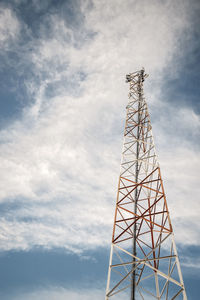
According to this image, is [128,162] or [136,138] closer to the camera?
[128,162]

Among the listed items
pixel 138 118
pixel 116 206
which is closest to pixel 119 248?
pixel 116 206

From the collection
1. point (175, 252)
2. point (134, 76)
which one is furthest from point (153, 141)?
point (134, 76)

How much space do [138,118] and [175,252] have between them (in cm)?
1345

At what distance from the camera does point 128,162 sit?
1638 cm

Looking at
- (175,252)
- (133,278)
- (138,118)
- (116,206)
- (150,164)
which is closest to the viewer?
(175,252)

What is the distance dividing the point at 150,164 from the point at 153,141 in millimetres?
2569

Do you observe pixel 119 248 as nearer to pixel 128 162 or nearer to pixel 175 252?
pixel 175 252

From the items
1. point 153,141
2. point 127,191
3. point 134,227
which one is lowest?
point 134,227

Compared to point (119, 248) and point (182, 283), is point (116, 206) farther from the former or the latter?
point (182, 283)

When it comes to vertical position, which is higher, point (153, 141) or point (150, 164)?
point (153, 141)

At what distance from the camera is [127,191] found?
14.7 m

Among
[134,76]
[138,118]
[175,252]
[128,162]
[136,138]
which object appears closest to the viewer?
[175,252]

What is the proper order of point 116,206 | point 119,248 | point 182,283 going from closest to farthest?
1. point 182,283
2. point 119,248
3. point 116,206

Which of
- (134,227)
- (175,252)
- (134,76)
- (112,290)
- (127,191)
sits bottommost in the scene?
(112,290)
